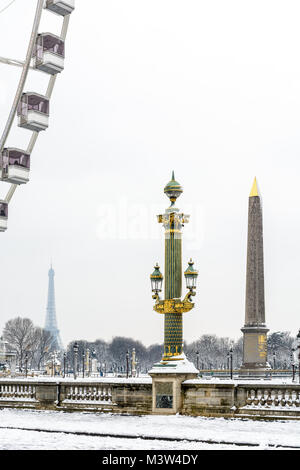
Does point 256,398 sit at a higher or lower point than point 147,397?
higher

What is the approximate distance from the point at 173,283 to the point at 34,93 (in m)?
8.49

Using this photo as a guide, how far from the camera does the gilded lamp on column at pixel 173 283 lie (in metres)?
27.7

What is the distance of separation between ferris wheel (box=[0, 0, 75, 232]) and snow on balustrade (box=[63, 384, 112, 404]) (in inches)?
316

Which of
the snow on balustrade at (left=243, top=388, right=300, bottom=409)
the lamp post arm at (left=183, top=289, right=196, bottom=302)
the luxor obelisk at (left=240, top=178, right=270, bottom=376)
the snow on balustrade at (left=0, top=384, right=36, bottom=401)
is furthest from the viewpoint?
the luxor obelisk at (left=240, top=178, right=270, bottom=376)

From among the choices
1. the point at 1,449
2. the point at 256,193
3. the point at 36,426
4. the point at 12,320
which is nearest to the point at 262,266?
the point at 256,193

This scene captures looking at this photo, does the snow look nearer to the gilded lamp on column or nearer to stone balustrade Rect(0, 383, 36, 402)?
the gilded lamp on column

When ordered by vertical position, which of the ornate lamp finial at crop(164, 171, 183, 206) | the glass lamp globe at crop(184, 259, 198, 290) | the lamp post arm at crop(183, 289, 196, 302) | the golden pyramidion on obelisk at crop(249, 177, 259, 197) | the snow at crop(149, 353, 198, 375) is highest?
the golden pyramidion on obelisk at crop(249, 177, 259, 197)

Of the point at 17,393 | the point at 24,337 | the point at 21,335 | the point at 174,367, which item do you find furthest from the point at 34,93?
the point at 24,337

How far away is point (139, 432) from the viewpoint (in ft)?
65.6

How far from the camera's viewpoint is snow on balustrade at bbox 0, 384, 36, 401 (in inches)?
1181

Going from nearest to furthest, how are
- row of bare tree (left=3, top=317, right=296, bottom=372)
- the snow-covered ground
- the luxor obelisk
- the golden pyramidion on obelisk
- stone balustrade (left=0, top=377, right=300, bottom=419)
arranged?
the snow-covered ground
stone balustrade (left=0, top=377, right=300, bottom=419)
the luxor obelisk
the golden pyramidion on obelisk
row of bare tree (left=3, top=317, right=296, bottom=372)

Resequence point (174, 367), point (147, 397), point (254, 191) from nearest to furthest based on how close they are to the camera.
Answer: point (174, 367) → point (147, 397) → point (254, 191)

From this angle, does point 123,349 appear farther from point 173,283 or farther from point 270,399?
point 270,399

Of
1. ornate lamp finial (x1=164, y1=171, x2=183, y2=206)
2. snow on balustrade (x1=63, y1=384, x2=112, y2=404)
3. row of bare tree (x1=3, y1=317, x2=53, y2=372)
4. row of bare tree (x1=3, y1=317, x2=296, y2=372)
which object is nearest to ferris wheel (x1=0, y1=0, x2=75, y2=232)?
ornate lamp finial (x1=164, y1=171, x2=183, y2=206)
